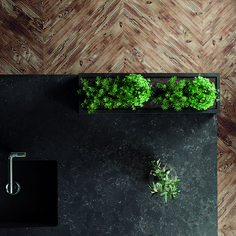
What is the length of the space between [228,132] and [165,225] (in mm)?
1063

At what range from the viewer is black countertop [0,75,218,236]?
2105 millimetres

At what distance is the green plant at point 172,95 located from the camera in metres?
1.96

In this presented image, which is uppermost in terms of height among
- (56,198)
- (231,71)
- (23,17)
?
(23,17)

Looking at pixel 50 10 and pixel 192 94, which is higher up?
pixel 50 10

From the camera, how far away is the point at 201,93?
1.92m

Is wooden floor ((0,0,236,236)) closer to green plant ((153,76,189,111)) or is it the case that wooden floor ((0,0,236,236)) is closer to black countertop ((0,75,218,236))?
black countertop ((0,75,218,236))

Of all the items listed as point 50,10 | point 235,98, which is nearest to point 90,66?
point 50,10

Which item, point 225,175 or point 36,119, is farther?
point 225,175

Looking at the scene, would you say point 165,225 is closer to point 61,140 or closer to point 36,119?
point 61,140

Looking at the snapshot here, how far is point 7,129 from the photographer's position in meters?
2.10

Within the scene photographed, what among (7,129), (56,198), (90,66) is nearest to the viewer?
(7,129)

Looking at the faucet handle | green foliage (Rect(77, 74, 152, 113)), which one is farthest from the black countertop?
green foliage (Rect(77, 74, 152, 113))

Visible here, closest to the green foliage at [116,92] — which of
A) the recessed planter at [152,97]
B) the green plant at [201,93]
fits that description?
the recessed planter at [152,97]

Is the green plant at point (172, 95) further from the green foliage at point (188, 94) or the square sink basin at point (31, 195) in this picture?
the square sink basin at point (31, 195)
